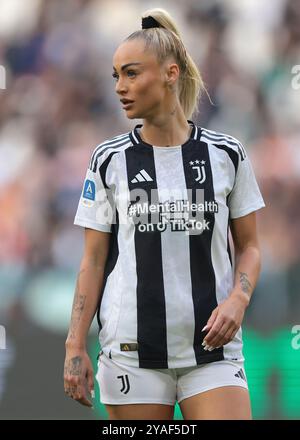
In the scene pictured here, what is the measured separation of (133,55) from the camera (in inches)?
94.3

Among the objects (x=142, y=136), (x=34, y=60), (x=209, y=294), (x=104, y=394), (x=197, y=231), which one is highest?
(x=34, y=60)

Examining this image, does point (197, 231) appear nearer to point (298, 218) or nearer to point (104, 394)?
point (104, 394)

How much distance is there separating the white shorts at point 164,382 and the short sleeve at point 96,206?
38 centimetres

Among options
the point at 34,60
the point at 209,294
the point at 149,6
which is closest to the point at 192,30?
the point at 149,6

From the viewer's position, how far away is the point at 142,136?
2508mm

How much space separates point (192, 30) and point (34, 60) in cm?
77

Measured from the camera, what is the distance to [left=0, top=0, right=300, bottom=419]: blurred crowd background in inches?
166
